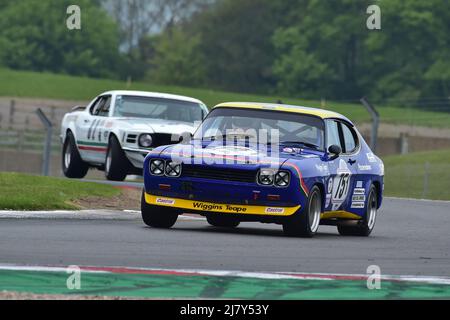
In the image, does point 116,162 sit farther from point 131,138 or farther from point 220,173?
point 220,173

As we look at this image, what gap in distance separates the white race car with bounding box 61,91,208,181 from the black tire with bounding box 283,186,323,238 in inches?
248

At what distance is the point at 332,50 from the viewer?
308 ft

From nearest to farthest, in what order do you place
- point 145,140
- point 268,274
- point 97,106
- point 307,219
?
point 268,274 < point 307,219 < point 145,140 < point 97,106

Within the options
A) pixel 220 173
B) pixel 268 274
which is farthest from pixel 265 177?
pixel 268 274

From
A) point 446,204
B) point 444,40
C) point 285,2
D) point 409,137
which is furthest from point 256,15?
point 446,204

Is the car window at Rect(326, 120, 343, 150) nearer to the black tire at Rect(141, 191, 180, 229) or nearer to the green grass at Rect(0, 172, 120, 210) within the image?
the black tire at Rect(141, 191, 180, 229)

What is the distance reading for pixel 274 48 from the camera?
98875mm

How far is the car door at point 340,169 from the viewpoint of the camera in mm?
15977

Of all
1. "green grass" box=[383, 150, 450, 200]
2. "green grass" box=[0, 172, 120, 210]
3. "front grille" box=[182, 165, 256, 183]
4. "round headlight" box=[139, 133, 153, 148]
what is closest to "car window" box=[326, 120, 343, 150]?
"front grille" box=[182, 165, 256, 183]

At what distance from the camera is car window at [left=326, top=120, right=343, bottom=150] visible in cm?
1641

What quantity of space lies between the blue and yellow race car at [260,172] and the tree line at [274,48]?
216 ft

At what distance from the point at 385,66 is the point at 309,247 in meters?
78.6

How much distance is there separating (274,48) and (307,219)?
84169mm

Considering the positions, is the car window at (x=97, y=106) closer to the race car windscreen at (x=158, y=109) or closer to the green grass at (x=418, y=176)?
the race car windscreen at (x=158, y=109)
